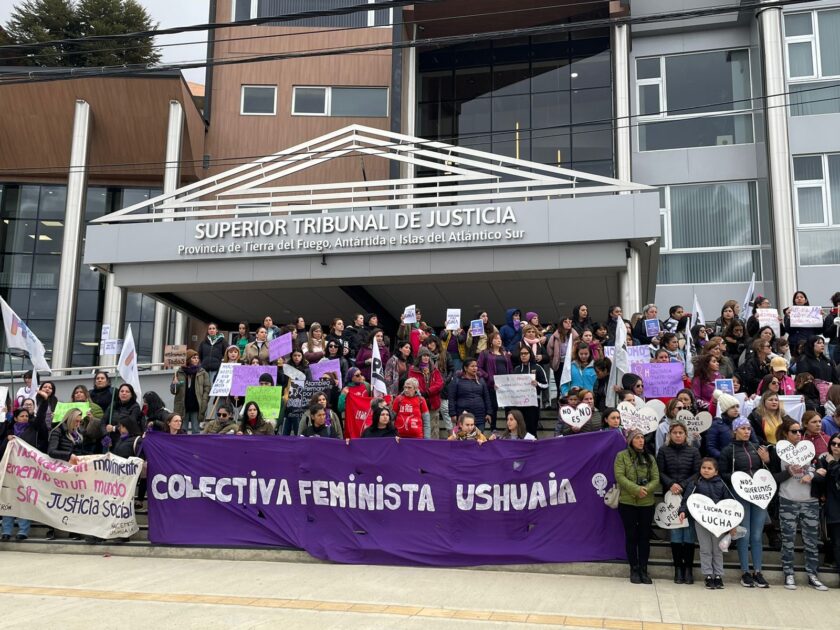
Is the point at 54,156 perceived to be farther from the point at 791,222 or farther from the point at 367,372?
the point at 791,222

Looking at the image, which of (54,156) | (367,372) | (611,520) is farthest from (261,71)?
(611,520)

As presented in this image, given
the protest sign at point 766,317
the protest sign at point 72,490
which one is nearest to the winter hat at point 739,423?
the protest sign at point 766,317

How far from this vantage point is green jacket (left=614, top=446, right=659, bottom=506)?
856cm

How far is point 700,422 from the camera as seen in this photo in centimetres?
921

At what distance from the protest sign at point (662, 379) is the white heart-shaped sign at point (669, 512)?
10.3 ft

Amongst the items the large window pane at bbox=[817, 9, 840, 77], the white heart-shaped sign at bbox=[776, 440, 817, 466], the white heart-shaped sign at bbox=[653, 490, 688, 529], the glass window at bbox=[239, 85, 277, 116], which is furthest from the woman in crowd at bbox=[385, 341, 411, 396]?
the large window pane at bbox=[817, 9, 840, 77]

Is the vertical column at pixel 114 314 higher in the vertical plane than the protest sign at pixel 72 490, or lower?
higher

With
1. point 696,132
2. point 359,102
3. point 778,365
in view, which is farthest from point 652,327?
point 359,102

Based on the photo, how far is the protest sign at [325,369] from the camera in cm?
1329

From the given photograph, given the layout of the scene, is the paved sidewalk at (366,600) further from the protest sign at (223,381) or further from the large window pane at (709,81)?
the large window pane at (709,81)

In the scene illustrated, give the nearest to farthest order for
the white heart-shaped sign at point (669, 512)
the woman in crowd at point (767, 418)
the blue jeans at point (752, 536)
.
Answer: the blue jeans at point (752, 536)
the white heart-shaped sign at point (669, 512)
the woman in crowd at point (767, 418)

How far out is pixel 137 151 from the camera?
2808 centimetres

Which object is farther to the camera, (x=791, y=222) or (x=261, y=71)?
(x=261, y=71)

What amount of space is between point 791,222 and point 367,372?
15.0 m
